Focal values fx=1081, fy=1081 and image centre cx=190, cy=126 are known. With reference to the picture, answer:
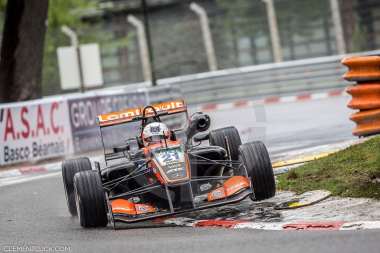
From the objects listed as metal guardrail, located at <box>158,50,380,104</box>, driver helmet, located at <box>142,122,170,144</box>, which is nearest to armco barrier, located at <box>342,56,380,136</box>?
driver helmet, located at <box>142,122,170,144</box>

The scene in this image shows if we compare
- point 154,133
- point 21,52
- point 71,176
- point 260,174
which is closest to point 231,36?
point 21,52

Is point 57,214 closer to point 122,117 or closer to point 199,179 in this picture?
point 122,117

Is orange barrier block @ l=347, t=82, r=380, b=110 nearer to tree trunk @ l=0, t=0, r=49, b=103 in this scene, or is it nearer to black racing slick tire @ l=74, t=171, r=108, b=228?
black racing slick tire @ l=74, t=171, r=108, b=228

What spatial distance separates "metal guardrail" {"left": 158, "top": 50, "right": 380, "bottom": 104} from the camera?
97.6 ft

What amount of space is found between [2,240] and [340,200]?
3.46 meters

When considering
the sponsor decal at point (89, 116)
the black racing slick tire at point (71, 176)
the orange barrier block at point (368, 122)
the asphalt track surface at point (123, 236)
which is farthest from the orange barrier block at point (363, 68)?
the sponsor decal at point (89, 116)

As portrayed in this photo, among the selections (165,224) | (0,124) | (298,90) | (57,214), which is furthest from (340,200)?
(298,90)

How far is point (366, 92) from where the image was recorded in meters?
14.7

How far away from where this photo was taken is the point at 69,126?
2197cm

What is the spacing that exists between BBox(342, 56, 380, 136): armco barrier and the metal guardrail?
14441mm

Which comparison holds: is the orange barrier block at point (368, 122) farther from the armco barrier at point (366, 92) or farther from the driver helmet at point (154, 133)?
the driver helmet at point (154, 133)

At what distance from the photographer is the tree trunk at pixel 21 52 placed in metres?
23.4

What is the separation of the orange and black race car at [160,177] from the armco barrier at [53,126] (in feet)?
26.3

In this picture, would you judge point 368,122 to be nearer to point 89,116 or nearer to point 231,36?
point 89,116
